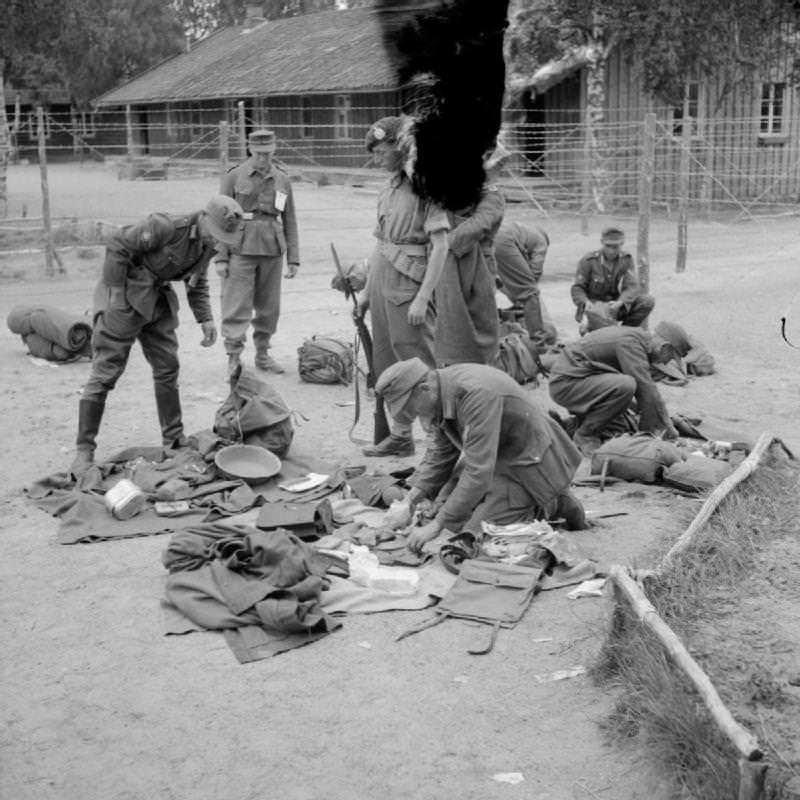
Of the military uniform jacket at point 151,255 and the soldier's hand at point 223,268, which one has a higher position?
the military uniform jacket at point 151,255

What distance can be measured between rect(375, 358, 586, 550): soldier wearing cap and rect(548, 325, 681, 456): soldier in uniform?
1.37 metres

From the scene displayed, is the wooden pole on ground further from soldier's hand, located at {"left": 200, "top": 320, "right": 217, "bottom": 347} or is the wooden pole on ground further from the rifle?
soldier's hand, located at {"left": 200, "top": 320, "right": 217, "bottom": 347}

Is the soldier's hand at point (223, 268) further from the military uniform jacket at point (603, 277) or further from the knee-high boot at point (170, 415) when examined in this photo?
the military uniform jacket at point (603, 277)

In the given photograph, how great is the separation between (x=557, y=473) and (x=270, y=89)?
2.06 metres

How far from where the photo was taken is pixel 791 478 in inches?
239

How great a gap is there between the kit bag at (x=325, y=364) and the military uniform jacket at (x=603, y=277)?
6.49ft

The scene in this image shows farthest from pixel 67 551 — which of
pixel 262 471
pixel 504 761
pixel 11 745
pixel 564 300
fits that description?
pixel 564 300

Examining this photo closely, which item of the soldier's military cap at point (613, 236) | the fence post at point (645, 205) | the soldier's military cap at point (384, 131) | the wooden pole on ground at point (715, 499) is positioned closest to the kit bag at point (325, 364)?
the soldier's military cap at point (613, 236)

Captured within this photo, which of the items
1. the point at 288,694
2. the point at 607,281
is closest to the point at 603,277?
the point at 607,281

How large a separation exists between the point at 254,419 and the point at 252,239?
2.23 m

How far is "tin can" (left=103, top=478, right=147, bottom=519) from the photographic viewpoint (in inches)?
226

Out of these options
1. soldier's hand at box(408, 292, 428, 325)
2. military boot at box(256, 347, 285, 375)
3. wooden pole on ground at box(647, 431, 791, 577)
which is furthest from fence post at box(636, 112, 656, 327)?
soldier's hand at box(408, 292, 428, 325)

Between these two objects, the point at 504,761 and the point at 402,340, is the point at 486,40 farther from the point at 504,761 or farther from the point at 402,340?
the point at 402,340

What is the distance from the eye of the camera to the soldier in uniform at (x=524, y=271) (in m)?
8.90
